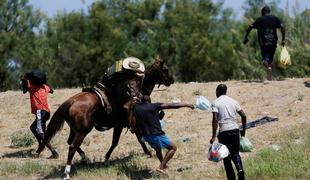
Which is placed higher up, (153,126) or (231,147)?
(153,126)

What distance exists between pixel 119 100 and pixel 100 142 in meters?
3.05

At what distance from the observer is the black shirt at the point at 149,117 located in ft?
34.8

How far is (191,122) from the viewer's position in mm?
15016

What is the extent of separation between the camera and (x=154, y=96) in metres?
17.5

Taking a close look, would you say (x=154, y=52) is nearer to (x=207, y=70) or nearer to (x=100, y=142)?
(x=207, y=70)

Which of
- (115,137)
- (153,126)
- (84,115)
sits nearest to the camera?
(153,126)

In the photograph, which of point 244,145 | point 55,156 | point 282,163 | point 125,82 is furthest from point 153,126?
point 55,156

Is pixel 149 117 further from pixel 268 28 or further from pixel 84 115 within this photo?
pixel 268 28

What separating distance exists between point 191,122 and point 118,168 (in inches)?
161

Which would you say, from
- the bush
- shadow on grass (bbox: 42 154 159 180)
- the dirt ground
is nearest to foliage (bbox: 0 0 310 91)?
the dirt ground

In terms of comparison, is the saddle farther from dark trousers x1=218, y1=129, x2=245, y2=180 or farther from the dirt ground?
dark trousers x1=218, y1=129, x2=245, y2=180

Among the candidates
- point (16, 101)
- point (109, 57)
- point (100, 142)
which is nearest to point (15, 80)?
point (109, 57)

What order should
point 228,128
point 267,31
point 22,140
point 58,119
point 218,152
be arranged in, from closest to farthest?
point 218,152 < point 228,128 < point 58,119 < point 22,140 < point 267,31

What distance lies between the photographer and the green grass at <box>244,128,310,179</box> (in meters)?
10.3
